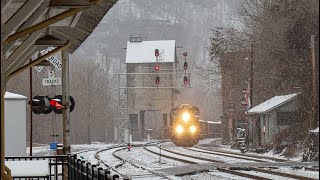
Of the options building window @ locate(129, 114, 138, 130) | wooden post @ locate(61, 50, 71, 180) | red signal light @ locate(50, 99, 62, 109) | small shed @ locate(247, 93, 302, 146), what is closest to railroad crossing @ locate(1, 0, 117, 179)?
wooden post @ locate(61, 50, 71, 180)

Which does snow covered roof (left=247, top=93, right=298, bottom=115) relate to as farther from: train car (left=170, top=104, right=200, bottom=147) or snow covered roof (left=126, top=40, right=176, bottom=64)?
snow covered roof (left=126, top=40, right=176, bottom=64)

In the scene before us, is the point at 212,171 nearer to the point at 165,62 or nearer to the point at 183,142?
the point at 183,142

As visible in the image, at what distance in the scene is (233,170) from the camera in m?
27.9

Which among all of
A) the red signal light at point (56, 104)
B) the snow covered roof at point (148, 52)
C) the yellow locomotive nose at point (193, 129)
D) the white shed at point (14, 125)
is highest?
the snow covered roof at point (148, 52)

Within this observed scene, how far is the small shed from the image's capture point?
47.8 meters

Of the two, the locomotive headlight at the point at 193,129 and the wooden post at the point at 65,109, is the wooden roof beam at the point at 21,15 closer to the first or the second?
the wooden post at the point at 65,109

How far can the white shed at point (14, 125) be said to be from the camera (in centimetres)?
2016

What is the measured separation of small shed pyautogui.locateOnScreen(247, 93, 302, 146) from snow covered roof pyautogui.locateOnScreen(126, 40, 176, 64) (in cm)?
3996

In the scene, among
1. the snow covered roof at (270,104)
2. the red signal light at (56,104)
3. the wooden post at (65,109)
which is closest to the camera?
the wooden post at (65,109)

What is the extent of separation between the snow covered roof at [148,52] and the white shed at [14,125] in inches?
2726

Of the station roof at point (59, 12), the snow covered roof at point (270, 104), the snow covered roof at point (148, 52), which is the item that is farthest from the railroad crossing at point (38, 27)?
the snow covered roof at point (148, 52)

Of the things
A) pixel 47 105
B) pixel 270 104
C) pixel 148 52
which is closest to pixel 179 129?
pixel 270 104

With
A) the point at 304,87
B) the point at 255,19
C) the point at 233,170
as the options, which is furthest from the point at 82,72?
the point at 304,87

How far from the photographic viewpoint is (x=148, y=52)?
303ft
